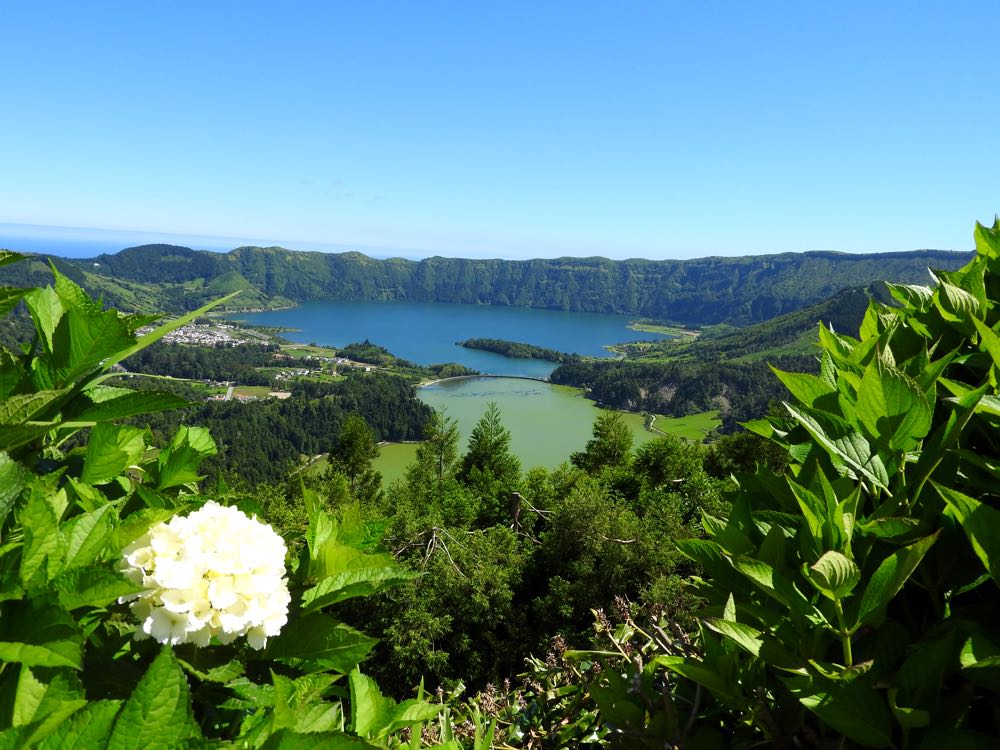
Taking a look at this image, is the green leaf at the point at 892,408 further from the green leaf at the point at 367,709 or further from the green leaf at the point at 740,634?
the green leaf at the point at 367,709

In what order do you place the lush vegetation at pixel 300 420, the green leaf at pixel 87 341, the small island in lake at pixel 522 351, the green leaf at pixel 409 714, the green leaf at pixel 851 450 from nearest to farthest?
the green leaf at pixel 851 450 < the green leaf at pixel 87 341 < the green leaf at pixel 409 714 < the lush vegetation at pixel 300 420 < the small island in lake at pixel 522 351

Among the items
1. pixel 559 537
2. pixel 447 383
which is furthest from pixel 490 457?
pixel 447 383

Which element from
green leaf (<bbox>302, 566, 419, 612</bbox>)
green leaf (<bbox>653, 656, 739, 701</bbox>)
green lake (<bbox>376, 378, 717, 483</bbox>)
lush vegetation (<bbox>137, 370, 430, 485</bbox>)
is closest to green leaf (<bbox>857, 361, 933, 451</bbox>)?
green leaf (<bbox>653, 656, 739, 701</bbox>)

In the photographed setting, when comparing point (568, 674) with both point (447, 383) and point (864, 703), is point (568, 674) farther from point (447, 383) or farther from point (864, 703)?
point (447, 383)

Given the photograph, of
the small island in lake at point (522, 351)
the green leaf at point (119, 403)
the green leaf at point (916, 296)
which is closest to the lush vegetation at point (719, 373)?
the small island in lake at point (522, 351)

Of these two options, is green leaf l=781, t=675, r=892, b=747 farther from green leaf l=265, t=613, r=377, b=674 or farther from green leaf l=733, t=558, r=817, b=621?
green leaf l=265, t=613, r=377, b=674

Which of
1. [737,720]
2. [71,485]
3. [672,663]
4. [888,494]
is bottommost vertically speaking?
[737,720]
